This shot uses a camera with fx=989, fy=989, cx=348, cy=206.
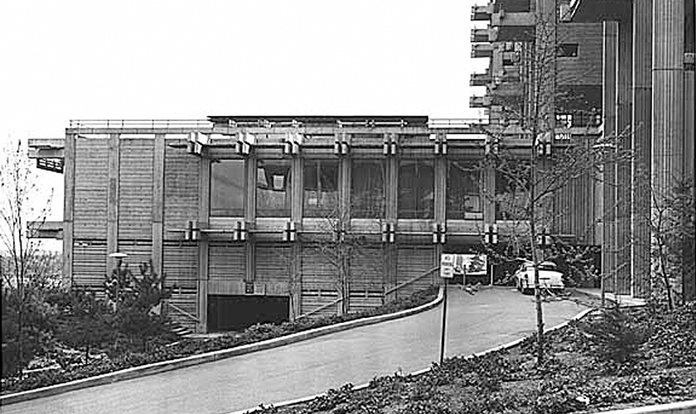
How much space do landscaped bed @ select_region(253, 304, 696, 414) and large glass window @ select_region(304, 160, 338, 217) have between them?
3028 cm

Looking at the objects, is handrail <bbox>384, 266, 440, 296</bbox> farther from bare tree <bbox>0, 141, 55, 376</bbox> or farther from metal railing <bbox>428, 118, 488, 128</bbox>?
bare tree <bbox>0, 141, 55, 376</bbox>

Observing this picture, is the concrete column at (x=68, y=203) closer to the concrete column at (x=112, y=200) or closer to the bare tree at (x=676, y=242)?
the concrete column at (x=112, y=200)

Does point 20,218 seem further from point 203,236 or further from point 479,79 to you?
point 479,79

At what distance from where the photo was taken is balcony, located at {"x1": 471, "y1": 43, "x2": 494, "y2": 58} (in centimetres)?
6762

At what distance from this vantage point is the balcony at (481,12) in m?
57.4

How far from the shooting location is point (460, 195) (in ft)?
150

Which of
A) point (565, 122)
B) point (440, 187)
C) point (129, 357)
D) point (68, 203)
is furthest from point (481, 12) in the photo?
point (129, 357)

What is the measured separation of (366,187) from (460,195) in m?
4.36

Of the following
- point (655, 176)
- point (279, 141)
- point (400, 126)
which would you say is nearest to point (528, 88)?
point (655, 176)

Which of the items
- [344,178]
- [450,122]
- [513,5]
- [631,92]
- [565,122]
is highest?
[513,5]

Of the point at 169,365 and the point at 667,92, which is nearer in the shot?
the point at 169,365

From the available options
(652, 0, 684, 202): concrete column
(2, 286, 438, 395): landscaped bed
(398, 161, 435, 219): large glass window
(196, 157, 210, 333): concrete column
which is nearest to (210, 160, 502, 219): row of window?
(398, 161, 435, 219): large glass window

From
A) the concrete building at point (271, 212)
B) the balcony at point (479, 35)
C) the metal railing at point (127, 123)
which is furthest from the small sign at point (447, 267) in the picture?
the balcony at point (479, 35)

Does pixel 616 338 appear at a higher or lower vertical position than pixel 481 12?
lower
